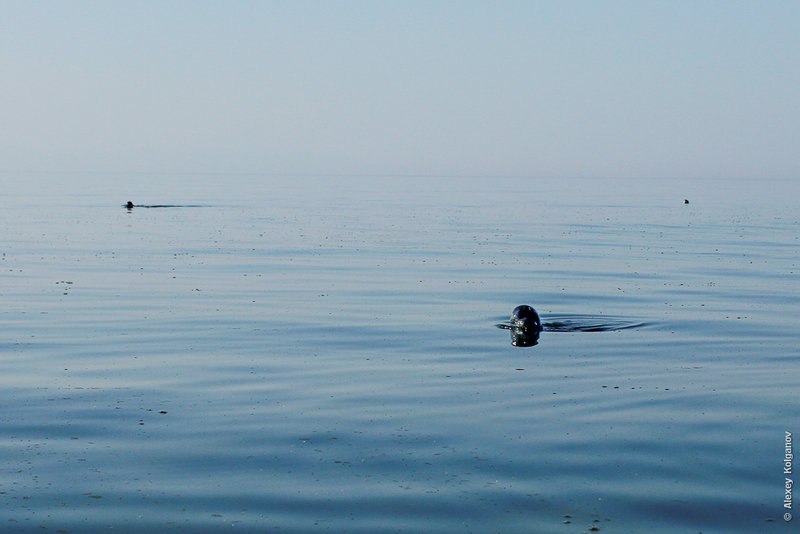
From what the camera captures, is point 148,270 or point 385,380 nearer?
point 385,380

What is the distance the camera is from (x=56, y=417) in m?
17.9

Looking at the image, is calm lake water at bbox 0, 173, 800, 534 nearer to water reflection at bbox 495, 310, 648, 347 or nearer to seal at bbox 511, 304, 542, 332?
water reflection at bbox 495, 310, 648, 347

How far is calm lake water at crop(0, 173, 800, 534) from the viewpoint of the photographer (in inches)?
524

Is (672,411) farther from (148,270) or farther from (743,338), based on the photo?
(148,270)

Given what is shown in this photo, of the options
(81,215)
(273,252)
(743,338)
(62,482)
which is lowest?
(62,482)

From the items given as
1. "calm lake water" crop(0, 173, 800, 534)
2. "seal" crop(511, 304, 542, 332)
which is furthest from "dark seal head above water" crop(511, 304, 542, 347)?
"calm lake water" crop(0, 173, 800, 534)

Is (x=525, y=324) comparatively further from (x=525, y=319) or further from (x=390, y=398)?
(x=390, y=398)

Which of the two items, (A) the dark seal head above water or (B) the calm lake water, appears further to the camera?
(A) the dark seal head above water

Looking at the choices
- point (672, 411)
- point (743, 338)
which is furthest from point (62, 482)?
point (743, 338)

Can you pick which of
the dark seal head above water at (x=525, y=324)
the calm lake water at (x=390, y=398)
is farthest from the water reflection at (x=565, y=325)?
the calm lake water at (x=390, y=398)

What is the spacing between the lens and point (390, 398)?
19.6 m

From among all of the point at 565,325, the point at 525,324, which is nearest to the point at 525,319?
the point at 525,324

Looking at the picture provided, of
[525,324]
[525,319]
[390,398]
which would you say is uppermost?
[525,319]

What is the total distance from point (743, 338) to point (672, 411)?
9464 mm
